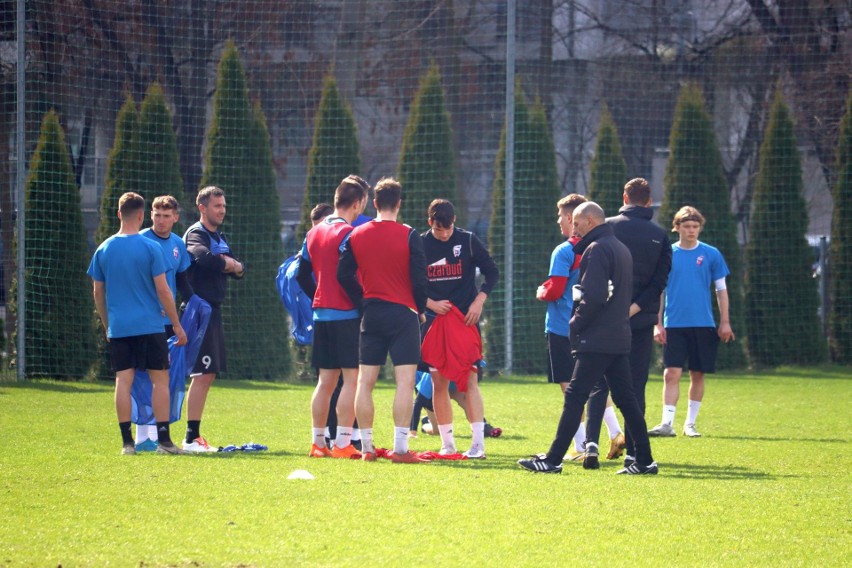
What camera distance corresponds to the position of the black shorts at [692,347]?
1040 cm

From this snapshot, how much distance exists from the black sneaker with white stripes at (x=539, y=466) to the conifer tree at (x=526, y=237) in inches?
369

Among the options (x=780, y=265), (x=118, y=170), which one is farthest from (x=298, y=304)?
(x=780, y=265)

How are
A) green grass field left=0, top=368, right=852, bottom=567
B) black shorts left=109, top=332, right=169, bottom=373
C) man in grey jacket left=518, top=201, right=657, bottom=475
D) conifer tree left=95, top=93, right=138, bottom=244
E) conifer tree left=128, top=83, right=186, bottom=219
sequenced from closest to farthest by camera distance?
1. green grass field left=0, top=368, right=852, bottom=567
2. man in grey jacket left=518, top=201, right=657, bottom=475
3. black shorts left=109, top=332, right=169, bottom=373
4. conifer tree left=95, top=93, right=138, bottom=244
5. conifer tree left=128, top=83, right=186, bottom=219

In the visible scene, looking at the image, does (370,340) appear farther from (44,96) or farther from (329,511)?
(44,96)

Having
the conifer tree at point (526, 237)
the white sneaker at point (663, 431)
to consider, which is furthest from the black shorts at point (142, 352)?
the conifer tree at point (526, 237)

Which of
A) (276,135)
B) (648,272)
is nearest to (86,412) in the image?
(648,272)

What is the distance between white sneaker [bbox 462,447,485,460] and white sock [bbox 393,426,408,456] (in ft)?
1.96

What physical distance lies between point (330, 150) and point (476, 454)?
9.78 metres

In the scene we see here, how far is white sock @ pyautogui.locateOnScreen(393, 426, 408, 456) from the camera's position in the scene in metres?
7.84

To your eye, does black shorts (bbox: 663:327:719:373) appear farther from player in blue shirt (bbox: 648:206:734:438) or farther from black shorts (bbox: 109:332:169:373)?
black shorts (bbox: 109:332:169:373)

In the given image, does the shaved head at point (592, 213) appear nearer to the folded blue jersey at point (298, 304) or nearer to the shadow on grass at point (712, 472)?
the shadow on grass at point (712, 472)

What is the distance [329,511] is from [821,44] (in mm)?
18441

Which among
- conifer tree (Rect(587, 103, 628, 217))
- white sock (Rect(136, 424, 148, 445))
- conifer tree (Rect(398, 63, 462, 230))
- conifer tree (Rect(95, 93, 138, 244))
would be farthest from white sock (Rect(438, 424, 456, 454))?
conifer tree (Rect(587, 103, 628, 217))

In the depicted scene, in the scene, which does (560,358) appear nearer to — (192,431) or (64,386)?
(192,431)
